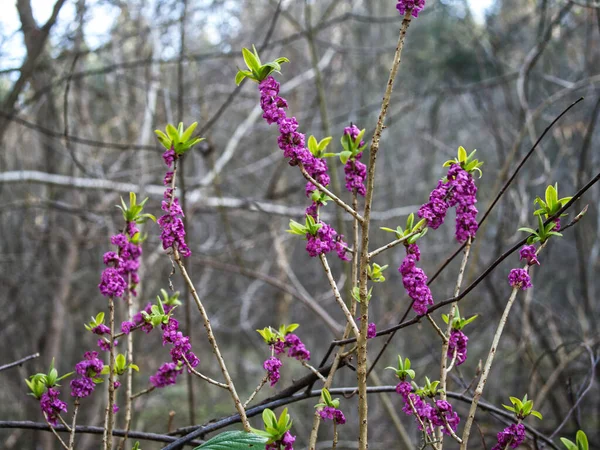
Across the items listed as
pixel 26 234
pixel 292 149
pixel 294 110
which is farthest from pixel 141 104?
pixel 292 149

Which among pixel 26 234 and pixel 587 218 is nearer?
pixel 587 218

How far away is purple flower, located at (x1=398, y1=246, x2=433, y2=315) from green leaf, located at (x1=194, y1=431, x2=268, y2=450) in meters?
0.26

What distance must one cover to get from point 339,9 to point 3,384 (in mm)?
6035

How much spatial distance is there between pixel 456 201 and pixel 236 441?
43 centimetres

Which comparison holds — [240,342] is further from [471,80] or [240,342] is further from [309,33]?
[309,33]

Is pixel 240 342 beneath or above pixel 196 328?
beneath

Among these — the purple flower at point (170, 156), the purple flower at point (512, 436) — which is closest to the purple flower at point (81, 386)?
the purple flower at point (170, 156)

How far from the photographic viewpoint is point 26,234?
4.14m

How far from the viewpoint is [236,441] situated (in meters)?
0.64

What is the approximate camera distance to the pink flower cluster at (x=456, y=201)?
2.27 ft

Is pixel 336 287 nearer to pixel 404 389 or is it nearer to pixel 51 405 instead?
pixel 404 389

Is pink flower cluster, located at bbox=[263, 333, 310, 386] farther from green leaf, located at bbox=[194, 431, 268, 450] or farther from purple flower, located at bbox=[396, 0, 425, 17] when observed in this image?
purple flower, located at bbox=[396, 0, 425, 17]

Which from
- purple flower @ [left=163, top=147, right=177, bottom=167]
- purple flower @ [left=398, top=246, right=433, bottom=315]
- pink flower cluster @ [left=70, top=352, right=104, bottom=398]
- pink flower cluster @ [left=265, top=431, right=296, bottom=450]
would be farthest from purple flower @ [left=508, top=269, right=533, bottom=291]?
pink flower cluster @ [left=70, top=352, right=104, bottom=398]

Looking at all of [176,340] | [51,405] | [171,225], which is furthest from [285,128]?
[51,405]
